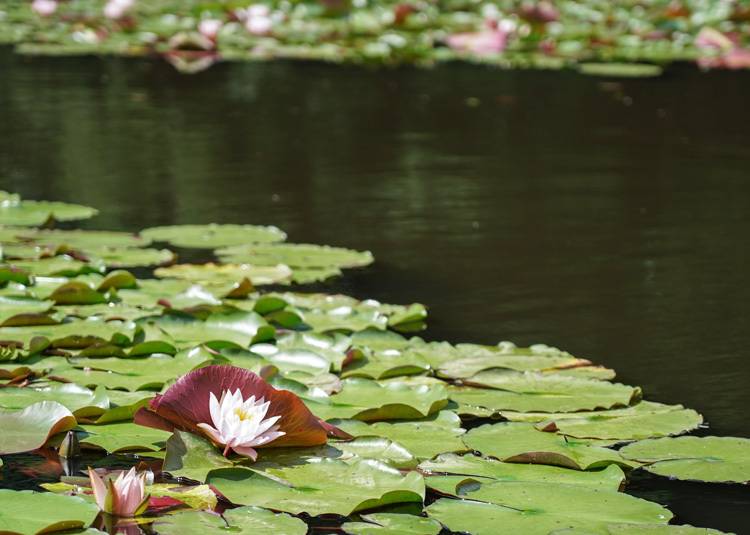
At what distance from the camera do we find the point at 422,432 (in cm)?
174

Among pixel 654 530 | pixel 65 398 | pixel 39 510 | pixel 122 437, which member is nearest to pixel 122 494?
pixel 39 510

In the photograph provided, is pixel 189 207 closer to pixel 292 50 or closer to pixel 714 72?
pixel 292 50

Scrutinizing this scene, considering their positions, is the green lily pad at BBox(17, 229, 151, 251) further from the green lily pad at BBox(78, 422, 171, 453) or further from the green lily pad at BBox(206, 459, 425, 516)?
the green lily pad at BBox(206, 459, 425, 516)

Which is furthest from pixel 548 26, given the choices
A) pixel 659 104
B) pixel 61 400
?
pixel 61 400

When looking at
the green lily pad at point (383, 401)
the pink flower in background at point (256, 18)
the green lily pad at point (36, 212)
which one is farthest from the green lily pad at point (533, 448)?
the pink flower in background at point (256, 18)

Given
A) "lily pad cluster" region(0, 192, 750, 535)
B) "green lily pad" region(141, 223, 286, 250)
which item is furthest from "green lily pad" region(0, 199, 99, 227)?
"lily pad cluster" region(0, 192, 750, 535)

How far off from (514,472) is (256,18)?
639cm

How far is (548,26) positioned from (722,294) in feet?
18.2

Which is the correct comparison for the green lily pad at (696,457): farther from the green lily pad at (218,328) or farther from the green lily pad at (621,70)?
the green lily pad at (621,70)

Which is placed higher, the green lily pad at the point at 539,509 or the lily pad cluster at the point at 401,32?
the lily pad cluster at the point at 401,32

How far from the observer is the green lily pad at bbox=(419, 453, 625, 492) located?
5.09 feet

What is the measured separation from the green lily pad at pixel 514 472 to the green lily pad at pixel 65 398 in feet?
1.79

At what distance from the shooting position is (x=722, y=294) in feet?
8.71

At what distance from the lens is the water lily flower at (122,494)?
132 centimetres
